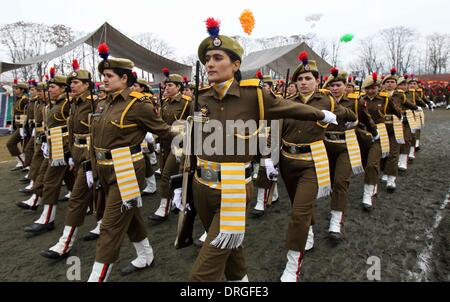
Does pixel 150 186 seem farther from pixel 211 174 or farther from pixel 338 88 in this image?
pixel 211 174

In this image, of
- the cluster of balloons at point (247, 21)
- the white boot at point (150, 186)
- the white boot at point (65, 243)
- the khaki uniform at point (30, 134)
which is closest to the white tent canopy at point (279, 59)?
the khaki uniform at point (30, 134)

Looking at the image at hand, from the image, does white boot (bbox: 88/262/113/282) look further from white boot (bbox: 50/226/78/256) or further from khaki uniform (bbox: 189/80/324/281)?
khaki uniform (bbox: 189/80/324/281)

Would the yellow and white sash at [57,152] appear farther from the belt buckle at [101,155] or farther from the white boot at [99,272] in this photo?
the white boot at [99,272]

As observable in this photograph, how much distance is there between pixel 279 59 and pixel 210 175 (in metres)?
18.1

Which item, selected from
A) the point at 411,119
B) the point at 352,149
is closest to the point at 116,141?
the point at 352,149

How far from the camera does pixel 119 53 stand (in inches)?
568

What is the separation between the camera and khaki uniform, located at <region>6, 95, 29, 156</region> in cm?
828

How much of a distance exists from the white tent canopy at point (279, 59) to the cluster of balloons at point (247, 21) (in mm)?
13275

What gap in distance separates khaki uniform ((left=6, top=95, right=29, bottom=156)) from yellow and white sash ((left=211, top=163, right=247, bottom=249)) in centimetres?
793

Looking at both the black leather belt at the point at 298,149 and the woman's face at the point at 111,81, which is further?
the black leather belt at the point at 298,149

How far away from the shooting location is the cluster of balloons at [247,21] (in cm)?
300

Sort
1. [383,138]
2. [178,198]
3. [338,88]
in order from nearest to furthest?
[178,198], [338,88], [383,138]

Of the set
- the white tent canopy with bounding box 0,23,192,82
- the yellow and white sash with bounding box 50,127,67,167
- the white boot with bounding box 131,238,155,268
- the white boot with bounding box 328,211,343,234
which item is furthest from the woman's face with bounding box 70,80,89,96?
the white tent canopy with bounding box 0,23,192,82
